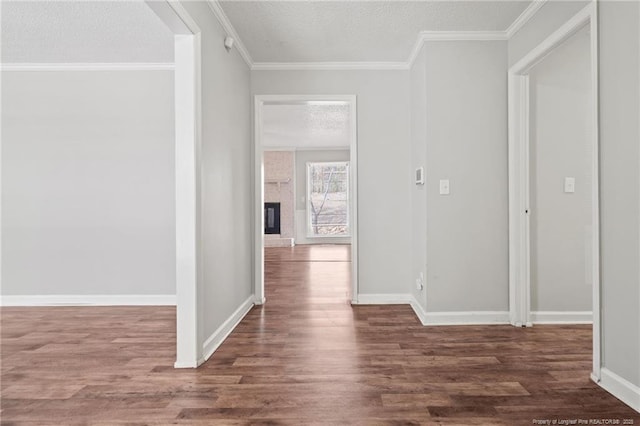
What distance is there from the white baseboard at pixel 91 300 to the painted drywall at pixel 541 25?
13.2ft

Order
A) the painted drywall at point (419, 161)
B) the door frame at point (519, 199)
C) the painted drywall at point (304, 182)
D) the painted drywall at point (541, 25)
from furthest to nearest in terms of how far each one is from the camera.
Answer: the painted drywall at point (304, 182) → the painted drywall at point (419, 161) → the door frame at point (519, 199) → the painted drywall at point (541, 25)

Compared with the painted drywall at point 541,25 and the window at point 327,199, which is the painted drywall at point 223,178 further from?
the window at point 327,199

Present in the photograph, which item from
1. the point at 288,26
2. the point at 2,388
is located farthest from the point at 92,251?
the point at 288,26

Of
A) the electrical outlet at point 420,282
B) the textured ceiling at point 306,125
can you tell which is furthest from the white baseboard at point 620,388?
the textured ceiling at point 306,125

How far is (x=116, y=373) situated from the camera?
7.15 feet

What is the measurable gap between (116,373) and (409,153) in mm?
3155

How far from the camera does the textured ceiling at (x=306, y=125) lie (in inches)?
232

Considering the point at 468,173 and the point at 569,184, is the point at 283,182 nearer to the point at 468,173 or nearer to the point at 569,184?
the point at 468,173

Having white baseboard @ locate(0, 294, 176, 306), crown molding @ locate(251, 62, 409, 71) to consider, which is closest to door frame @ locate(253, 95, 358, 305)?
crown molding @ locate(251, 62, 409, 71)

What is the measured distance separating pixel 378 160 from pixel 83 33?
2990 mm

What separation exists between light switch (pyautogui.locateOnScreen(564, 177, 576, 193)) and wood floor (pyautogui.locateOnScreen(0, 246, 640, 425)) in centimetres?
116

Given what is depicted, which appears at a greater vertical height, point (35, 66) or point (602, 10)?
point (35, 66)

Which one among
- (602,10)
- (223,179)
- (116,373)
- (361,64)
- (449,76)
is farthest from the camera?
(361,64)

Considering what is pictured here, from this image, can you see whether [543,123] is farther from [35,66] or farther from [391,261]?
[35,66]
